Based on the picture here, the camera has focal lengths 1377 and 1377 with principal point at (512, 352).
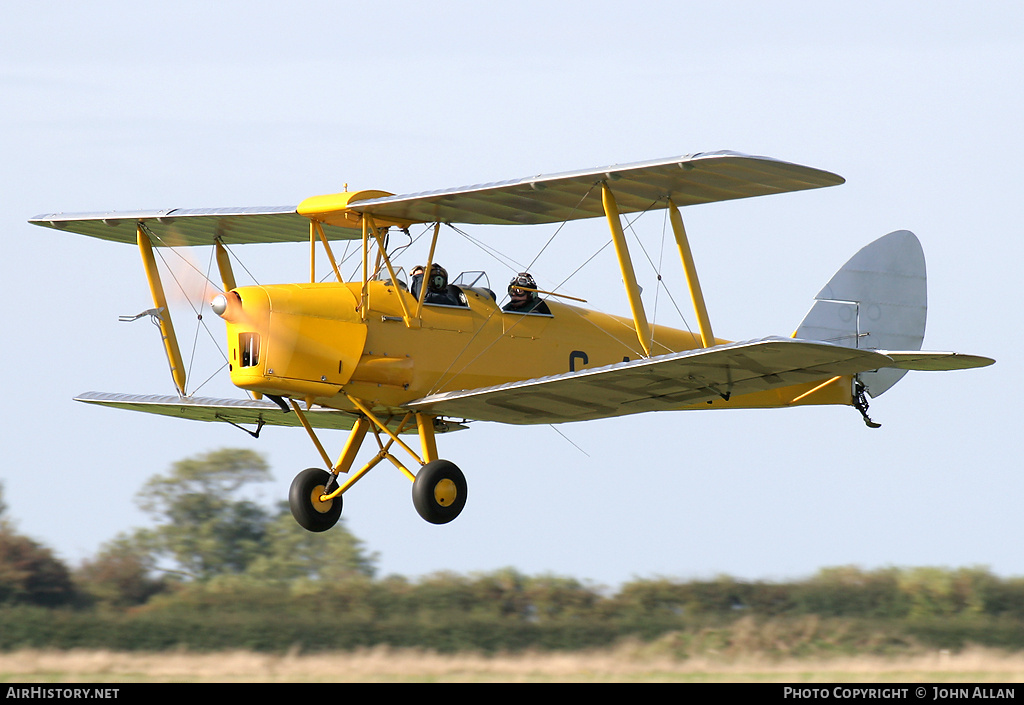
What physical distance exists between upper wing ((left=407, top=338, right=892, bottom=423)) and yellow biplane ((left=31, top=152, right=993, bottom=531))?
0.02m

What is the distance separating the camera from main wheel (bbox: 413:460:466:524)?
40.2 feet

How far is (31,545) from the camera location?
51.8ft

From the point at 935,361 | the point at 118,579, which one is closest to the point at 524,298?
the point at 935,361

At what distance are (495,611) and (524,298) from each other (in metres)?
3.28

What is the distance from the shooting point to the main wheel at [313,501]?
12805mm

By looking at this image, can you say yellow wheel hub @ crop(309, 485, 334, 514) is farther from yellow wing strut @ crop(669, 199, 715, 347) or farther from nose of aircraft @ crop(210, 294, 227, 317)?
yellow wing strut @ crop(669, 199, 715, 347)

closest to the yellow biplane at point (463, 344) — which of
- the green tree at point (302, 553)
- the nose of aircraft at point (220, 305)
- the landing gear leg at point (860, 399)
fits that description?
the nose of aircraft at point (220, 305)

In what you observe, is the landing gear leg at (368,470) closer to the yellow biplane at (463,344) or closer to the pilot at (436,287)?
the yellow biplane at (463,344)

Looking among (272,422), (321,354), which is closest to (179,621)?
(272,422)

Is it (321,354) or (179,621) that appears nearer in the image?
(321,354)

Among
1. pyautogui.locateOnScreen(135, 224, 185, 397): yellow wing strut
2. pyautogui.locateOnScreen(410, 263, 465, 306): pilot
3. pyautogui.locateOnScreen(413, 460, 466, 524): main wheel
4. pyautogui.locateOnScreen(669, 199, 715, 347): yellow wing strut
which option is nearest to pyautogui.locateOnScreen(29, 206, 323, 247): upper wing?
pyautogui.locateOnScreen(135, 224, 185, 397): yellow wing strut

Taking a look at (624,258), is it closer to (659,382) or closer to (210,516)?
(659,382)
